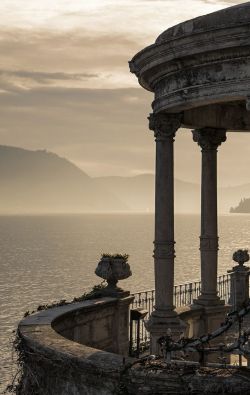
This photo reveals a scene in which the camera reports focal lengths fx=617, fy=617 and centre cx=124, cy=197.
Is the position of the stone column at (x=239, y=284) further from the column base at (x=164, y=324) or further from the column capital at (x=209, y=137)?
the column base at (x=164, y=324)

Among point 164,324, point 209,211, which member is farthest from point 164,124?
point 164,324

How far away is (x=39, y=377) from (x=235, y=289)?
14.6m

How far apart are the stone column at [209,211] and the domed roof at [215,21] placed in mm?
4237

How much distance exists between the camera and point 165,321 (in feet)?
42.4

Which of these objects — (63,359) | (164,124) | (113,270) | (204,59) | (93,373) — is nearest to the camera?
(93,373)

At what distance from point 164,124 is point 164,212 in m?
1.83

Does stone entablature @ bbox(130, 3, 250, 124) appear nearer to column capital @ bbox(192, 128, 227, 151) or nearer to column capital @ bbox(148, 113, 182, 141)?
column capital @ bbox(148, 113, 182, 141)

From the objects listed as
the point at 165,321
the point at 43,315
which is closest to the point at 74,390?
the point at 43,315

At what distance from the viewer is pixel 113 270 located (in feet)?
47.0

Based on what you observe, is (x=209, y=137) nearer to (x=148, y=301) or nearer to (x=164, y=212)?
(x=164, y=212)

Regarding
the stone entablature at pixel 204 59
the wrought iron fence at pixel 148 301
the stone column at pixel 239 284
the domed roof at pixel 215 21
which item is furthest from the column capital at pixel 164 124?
the stone column at pixel 239 284

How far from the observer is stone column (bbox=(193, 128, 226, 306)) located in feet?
49.8

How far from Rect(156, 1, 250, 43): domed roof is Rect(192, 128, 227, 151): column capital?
4080mm

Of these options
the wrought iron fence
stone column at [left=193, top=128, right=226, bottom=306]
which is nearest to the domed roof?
stone column at [left=193, top=128, right=226, bottom=306]
